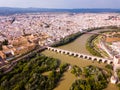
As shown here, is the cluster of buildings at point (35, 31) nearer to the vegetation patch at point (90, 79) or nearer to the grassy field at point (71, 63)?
the grassy field at point (71, 63)

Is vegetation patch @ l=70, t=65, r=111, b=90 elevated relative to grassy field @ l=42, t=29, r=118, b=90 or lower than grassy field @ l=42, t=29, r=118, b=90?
elevated

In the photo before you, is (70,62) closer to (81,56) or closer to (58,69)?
(81,56)

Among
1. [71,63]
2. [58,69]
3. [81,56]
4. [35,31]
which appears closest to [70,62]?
[71,63]

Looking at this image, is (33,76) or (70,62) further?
(70,62)

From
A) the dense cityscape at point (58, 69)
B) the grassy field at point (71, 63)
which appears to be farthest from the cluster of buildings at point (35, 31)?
the grassy field at point (71, 63)

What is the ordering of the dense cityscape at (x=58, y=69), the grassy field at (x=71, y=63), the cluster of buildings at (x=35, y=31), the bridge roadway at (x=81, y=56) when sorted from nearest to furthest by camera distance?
the dense cityscape at (x=58, y=69), the grassy field at (x=71, y=63), the bridge roadway at (x=81, y=56), the cluster of buildings at (x=35, y=31)

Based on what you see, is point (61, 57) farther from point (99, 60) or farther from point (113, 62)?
point (113, 62)

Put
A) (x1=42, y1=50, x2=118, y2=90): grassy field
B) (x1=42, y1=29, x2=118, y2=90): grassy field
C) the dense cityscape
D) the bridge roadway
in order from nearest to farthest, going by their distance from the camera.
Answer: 1. the dense cityscape
2. (x1=42, y1=50, x2=118, y2=90): grassy field
3. (x1=42, y1=29, x2=118, y2=90): grassy field
4. the bridge roadway

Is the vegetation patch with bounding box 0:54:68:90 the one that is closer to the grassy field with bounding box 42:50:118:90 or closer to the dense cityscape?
the dense cityscape

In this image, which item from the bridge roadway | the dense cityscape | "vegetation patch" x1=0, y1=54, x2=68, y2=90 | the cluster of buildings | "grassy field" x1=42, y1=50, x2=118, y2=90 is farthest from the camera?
the cluster of buildings

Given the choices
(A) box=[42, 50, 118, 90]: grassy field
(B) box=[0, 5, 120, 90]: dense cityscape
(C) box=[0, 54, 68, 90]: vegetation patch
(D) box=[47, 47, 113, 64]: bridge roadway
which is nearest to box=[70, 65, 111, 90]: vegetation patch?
(B) box=[0, 5, 120, 90]: dense cityscape

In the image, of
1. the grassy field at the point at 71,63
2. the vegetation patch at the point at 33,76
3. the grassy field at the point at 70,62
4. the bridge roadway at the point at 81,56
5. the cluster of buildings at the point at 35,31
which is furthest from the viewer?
the cluster of buildings at the point at 35,31
